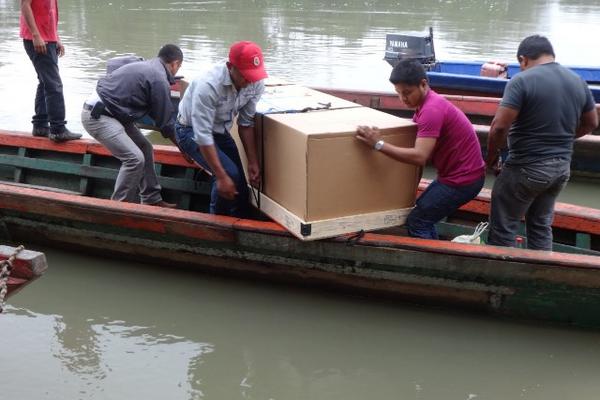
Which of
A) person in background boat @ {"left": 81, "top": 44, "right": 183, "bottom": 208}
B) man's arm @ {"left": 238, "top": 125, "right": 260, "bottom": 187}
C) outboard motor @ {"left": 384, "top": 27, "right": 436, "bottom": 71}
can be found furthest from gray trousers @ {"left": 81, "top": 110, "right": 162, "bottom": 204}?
outboard motor @ {"left": 384, "top": 27, "right": 436, "bottom": 71}

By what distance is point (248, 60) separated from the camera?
3758 millimetres

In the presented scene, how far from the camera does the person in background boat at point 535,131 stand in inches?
141

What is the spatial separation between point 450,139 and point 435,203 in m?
0.37

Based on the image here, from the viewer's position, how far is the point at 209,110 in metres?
3.93

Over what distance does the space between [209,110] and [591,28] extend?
61.1 ft

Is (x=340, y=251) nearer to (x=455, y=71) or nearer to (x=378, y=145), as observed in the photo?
(x=378, y=145)

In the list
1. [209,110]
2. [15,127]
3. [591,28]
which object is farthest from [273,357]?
[591,28]

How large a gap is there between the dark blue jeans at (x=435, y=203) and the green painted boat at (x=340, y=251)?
0.11 metres

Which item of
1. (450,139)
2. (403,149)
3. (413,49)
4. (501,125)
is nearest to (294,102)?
(403,149)

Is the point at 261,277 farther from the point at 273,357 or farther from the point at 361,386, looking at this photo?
the point at 361,386

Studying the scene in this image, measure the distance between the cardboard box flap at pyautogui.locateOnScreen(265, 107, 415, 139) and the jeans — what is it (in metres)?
0.64

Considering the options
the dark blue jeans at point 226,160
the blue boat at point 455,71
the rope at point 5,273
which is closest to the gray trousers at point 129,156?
the dark blue jeans at point 226,160

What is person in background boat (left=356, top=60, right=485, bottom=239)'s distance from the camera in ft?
12.0

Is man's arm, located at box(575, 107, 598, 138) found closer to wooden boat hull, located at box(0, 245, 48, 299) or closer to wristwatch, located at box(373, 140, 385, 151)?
wristwatch, located at box(373, 140, 385, 151)
